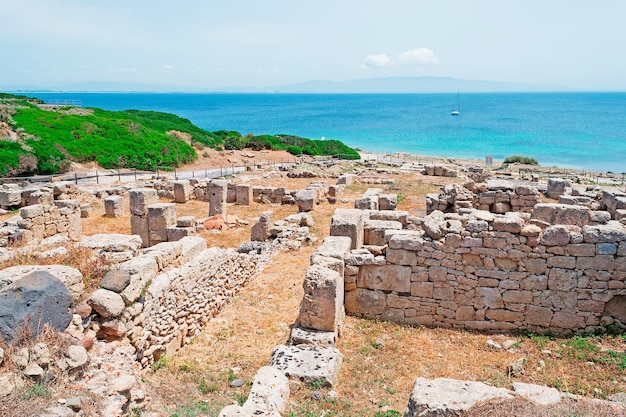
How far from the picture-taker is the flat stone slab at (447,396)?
15.3 ft

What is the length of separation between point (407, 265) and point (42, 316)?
5.66 metres

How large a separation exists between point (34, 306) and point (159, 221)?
31.4 ft

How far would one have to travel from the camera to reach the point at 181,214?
62.5ft

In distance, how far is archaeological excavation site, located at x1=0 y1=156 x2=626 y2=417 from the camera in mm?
4902

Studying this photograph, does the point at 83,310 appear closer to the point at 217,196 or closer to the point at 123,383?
the point at 123,383

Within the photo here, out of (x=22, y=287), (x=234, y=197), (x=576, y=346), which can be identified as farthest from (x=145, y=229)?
(x=576, y=346)

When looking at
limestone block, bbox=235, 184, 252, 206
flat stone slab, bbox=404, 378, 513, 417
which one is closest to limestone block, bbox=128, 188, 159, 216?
limestone block, bbox=235, 184, 252, 206

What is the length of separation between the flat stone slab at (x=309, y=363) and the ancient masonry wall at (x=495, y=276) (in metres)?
1.99

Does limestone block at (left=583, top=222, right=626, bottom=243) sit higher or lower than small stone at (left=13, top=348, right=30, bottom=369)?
higher

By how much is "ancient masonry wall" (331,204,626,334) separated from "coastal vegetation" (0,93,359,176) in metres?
27.2

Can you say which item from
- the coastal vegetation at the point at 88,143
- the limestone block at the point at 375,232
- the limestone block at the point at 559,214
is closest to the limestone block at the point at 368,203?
the limestone block at the point at 375,232

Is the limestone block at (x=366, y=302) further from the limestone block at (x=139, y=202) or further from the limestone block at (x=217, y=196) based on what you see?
the limestone block at (x=217, y=196)

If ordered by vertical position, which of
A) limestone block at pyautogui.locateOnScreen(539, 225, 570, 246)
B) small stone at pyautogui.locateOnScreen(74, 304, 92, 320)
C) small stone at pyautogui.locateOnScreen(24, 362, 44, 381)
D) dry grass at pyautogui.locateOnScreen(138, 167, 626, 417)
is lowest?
dry grass at pyautogui.locateOnScreen(138, 167, 626, 417)

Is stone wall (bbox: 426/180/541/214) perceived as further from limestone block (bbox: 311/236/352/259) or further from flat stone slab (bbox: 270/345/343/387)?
flat stone slab (bbox: 270/345/343/387)
